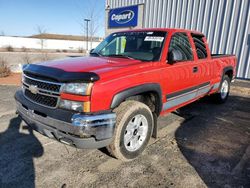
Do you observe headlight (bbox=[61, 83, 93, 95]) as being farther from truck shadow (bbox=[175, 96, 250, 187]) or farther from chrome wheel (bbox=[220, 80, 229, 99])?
chrome wheel (bbox=[220, 80, 229, 99])

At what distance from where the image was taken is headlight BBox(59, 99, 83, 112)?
101 inches

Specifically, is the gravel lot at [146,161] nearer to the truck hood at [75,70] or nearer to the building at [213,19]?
the truck hood at [75,70]

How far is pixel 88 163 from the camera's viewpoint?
9.95ft

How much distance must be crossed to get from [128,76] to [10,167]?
1976mm

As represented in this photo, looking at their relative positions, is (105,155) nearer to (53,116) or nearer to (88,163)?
(88,163)

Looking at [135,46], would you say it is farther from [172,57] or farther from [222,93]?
[222,93]

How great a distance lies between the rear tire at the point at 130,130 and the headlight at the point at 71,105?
1.73 ft

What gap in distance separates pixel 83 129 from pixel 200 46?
3.55m

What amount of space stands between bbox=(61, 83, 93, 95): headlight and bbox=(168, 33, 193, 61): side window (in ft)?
6.28

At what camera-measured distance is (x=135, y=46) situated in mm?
4000

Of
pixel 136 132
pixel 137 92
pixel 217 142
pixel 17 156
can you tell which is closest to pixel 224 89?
pixel 217 142

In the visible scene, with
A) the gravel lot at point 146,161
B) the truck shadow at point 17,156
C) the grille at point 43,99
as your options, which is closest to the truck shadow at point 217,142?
the gravel lot at point 146,161

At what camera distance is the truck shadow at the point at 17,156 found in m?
2.62

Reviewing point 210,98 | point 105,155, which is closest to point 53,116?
point 105,155
